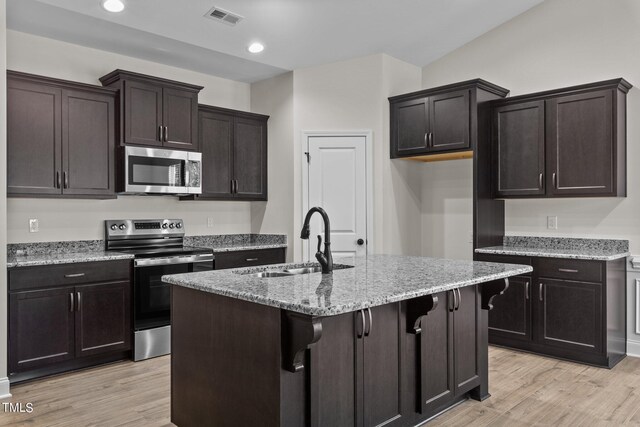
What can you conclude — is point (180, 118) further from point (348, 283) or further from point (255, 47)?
point (348, 283)

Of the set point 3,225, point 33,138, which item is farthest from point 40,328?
point 33,138

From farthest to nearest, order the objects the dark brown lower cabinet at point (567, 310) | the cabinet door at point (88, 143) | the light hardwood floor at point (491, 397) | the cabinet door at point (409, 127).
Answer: the cabinet door at point (409, 127), the cabinet door at point (88, 143), the dark brown lower cabinet at point (567, 310), the light hardwood floor at point (491, 397)

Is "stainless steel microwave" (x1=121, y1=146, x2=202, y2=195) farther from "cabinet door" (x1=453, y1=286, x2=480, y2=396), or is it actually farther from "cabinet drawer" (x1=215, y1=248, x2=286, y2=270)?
"cabinet door" (x1=453, y1=286, x2=480, y2=396)

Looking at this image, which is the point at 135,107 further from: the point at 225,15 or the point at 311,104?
the point at 311,104

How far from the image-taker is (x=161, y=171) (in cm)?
454

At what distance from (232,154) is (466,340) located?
10.7 feet

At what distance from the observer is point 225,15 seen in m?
4.04

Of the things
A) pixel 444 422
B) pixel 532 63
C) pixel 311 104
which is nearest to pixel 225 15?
pixel 311 104

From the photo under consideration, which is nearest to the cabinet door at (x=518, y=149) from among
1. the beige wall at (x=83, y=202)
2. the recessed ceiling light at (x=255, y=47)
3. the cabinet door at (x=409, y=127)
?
the cabinet door at (x=409, y=127)

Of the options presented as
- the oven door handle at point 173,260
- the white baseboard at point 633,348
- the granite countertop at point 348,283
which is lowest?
the white baseboard at point 633,348

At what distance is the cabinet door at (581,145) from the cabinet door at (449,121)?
2.41 ft

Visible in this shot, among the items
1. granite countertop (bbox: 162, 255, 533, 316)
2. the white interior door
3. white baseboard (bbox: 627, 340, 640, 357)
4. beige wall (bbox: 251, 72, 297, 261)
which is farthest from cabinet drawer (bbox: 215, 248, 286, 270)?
white baseboard (bbox: 627, 340, 640, 357)

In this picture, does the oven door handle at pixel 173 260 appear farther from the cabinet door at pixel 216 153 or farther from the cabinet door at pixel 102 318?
the cabinet door at pixel 216 153

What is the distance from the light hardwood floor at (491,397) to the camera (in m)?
2.93
